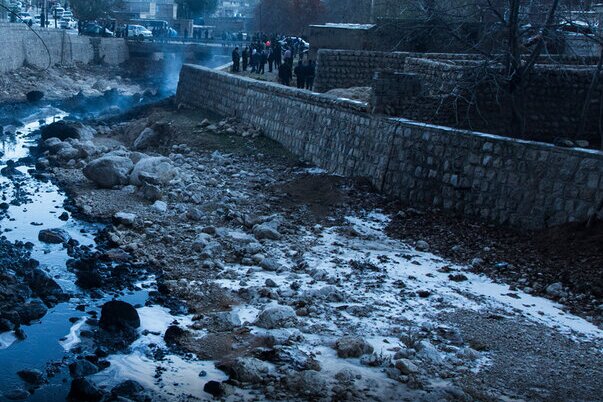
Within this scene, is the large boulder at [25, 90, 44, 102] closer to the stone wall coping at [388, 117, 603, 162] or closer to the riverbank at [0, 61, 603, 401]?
the riverbank at [0, 61, 603, 401]

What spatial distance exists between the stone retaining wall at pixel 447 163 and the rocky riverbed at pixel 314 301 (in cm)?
45

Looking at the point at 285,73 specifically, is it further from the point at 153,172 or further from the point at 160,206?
the point at 160,206

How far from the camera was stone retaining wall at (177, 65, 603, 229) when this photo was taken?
37.2 feet

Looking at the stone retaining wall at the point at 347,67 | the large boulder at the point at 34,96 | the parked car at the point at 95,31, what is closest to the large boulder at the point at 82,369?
the stone retaining wall at the point at 347,67

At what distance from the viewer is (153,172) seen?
1582cm

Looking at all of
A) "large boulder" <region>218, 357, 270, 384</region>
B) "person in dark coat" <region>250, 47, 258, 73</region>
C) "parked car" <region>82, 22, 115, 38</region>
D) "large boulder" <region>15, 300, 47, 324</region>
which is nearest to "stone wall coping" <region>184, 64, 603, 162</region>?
"person in dark coat" <region>250, 47, 258, 73</region>

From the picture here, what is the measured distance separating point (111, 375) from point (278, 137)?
1203 cm

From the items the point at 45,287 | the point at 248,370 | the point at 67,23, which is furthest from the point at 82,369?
the point at 67,23

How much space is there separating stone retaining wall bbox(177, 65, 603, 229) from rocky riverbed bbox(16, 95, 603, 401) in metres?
0.45

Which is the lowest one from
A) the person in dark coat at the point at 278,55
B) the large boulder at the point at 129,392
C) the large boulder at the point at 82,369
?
the large boulder at the point at 82,369

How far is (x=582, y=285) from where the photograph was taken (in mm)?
10023

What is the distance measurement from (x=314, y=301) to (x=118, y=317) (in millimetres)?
2255

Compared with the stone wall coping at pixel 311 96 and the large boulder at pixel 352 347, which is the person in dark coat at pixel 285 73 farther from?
the large boulder at pixel 352 347

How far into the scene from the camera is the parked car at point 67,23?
166 ft
